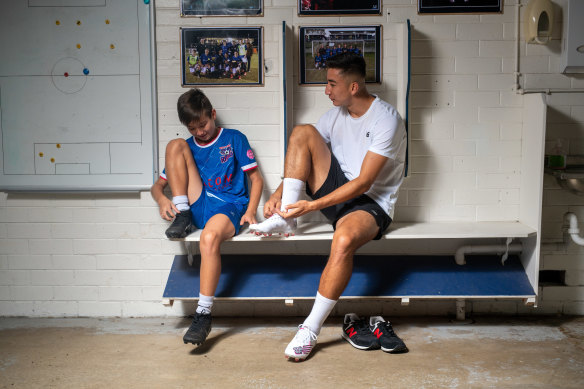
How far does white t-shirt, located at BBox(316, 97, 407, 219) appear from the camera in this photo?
2.77m

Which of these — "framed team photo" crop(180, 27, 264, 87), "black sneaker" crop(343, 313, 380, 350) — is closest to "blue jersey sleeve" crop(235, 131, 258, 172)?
"framed team photo" crop(180, 27, 264, 87)

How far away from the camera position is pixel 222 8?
3.13 m

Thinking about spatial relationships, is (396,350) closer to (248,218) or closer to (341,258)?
(341,258)

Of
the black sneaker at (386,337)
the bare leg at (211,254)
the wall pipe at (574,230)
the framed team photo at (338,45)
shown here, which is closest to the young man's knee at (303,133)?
the framed team photo at (338,45)

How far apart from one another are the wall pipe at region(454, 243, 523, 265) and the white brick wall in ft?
0.61

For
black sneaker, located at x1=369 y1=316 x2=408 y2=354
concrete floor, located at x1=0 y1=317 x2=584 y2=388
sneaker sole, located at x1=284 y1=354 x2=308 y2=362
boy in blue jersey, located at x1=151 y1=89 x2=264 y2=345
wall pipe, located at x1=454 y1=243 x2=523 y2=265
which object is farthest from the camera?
wall pipe, located at x1=454 y1=243 x2=523 y2=265

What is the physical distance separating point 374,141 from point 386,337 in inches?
39.3

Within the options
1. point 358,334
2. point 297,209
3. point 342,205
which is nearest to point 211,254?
point 297,209

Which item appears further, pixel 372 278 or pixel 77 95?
pixel 77 95

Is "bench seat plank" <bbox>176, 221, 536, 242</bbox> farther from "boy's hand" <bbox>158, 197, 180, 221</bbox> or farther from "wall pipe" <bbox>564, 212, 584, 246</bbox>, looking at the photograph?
"wall pipe" <bbox>564, 212, 584, 246</bbox>

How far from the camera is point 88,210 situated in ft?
10.8

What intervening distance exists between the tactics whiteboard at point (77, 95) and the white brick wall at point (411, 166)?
0.10m

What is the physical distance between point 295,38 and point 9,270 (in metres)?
2.23

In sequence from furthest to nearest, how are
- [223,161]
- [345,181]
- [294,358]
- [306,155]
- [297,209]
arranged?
[223,161]
[345,181]
[306,155]
[297,209]
[294,358]
